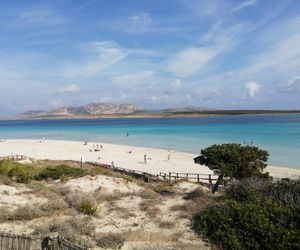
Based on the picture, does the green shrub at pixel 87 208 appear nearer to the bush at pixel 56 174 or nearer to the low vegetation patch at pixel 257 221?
the low vegetation patch at pixel 257 221

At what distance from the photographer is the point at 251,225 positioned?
1002 cm

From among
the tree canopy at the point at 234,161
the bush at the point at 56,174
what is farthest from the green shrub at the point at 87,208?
the tree canopy at the point at 234,161

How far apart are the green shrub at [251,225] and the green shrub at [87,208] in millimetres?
3619

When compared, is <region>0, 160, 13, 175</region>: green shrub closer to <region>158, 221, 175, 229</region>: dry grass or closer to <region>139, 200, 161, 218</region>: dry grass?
<region>139, 200, 161, 218</region>: dry grass

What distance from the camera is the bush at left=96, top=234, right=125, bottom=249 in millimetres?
10309

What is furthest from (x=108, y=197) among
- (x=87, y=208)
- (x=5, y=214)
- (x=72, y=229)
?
(x=72, y=229)

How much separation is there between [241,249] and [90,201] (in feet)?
20.5

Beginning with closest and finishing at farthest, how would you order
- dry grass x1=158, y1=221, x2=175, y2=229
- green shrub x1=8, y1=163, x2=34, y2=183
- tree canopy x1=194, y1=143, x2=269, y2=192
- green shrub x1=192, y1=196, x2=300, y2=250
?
green shrub x1=192, y1=196, x2=300, y2=250 < dry grass x1=158, y1=221, x2=175, y2=229 < green shrub x1=8, y1=163, x2=34, y2=183 < tree canopy x1=194, y1=143, x2=269, y2=192

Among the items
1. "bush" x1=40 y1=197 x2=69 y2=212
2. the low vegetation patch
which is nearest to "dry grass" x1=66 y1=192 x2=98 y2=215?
"bush" x1=40 y1=197 x2=69 y2=212

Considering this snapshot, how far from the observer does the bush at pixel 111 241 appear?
10309mm

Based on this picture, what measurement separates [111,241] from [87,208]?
303 cm

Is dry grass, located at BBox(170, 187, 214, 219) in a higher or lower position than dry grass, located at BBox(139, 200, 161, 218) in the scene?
higher

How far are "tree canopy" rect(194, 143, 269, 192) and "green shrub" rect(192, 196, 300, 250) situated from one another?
25.9 feet

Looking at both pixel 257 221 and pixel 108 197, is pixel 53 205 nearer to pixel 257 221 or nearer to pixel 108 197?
pixel 108 197
